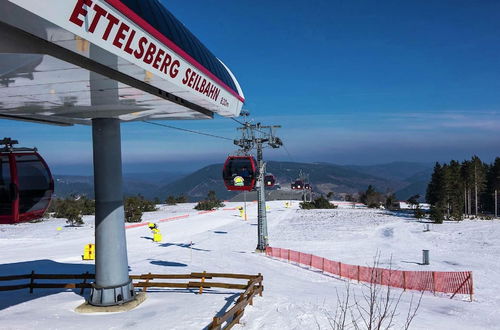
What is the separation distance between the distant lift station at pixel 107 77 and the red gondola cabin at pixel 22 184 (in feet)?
3.94

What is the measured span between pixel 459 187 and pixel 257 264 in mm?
46560

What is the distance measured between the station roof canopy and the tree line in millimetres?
46175

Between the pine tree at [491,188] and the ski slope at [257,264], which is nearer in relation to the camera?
the ski slope at [257,264]

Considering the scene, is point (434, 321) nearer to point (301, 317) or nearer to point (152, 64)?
point (301, 317)

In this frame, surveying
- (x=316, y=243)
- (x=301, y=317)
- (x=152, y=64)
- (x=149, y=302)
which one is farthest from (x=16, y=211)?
(x=316, y=243)

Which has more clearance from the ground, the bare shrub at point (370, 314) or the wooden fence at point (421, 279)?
the bare shrub at point (370, 314)

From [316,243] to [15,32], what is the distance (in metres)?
29.4

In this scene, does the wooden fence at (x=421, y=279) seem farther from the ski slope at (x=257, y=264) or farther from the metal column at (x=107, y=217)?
the metal column at (x=107, y=217)

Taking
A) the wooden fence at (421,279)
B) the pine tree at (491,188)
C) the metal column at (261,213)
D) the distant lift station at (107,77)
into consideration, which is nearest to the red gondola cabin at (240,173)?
the metal column at (261,213)

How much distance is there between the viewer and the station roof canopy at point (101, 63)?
15.7ft

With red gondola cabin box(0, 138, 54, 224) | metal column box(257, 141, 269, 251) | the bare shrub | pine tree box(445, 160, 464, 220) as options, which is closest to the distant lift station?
red gondola cabin box(0, 138, 54, 224)

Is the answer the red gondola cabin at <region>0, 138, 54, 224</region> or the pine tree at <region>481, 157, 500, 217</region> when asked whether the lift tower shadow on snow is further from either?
the pine tree at <region>481, 157, 500, 217</region>

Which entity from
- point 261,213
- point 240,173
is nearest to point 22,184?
point 240,173

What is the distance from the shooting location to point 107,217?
37.2 ft
